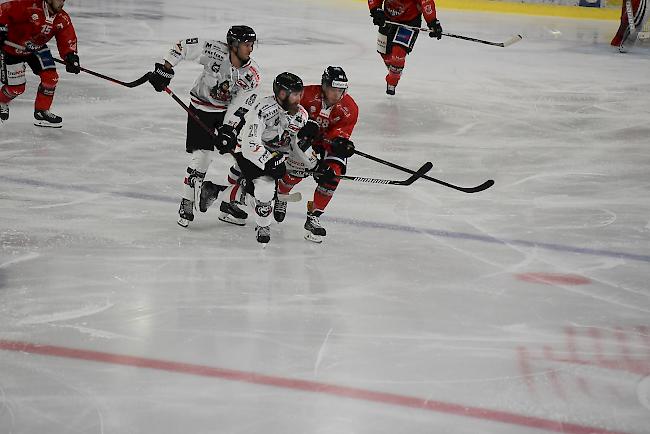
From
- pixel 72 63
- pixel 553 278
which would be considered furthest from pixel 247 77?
pixel 72 63

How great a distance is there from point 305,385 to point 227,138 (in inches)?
62.8

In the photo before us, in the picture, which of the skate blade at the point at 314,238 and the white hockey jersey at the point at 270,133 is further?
the skate blade at the point at 314,238

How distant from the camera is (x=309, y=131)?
4629mm

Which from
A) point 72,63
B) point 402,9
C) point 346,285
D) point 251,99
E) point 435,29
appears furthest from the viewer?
point 402,9

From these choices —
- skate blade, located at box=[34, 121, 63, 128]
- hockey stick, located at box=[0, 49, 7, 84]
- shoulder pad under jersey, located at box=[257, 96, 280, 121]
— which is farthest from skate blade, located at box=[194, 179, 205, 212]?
hockey stick, located at box=[0, 49, 7, 84]

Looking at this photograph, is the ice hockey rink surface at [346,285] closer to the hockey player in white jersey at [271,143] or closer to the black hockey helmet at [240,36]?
the hockey player in white jersey at [271,143]

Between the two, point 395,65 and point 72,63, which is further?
point 395,65

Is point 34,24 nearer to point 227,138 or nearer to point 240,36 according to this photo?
point 240,36

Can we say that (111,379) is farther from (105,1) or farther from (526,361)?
(105,1)

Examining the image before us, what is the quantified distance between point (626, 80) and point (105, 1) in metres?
6.51

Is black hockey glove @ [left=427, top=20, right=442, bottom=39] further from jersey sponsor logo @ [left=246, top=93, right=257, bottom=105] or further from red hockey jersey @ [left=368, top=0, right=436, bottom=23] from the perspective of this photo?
Result: jersey sponsor logo @ [left=246, top=93, right=257, bottom=105]

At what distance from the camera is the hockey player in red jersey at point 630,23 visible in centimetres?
1087

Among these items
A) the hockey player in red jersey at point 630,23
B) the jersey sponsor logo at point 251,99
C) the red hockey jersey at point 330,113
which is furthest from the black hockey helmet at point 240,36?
the hockey player in red jersey at point 630,23

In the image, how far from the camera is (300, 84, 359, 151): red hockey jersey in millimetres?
4707
